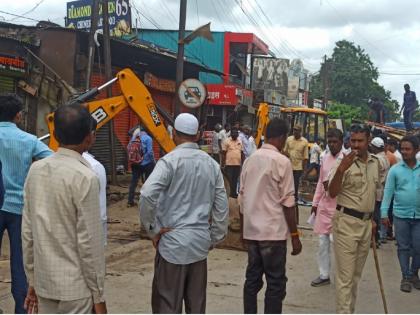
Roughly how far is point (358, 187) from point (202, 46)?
27045mm

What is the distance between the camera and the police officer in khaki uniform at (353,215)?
484cm

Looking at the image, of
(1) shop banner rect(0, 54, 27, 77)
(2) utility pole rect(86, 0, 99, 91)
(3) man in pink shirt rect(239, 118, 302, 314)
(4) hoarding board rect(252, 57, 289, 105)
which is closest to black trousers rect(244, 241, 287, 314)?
(3) man in pink shirt rect(239, 118, 302, 314)

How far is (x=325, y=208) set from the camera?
248 inches

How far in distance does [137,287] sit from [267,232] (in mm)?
2100

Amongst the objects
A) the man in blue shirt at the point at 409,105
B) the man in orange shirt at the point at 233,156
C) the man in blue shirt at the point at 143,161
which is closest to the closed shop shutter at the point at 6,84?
the man in blue shirt at the point at 143,161

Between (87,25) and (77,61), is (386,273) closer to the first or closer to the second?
(77,61)

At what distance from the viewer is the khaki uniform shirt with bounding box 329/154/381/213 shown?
4.91 m

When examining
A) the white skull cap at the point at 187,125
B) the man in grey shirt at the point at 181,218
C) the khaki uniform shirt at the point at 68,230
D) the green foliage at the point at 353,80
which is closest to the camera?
the khaki uniform shirt at the point at 68,230

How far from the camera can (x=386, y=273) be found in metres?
7.21

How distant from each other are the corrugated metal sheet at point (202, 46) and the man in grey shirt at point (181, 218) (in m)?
26.7

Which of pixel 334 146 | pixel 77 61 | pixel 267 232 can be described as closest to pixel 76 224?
pixel 267 232

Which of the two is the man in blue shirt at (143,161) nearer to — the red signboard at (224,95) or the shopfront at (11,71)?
the shopfront at (11,71)

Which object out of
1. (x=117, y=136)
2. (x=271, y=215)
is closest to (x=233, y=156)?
(x=117, y=136)

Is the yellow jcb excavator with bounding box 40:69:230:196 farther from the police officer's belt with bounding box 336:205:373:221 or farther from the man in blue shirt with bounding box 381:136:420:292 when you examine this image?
the police officer's belt with bounding box 336:205:373:221
